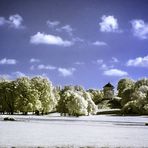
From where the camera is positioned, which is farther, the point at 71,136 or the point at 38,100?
the point at 38,100

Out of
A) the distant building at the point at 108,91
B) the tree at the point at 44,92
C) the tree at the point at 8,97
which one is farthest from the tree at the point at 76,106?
the distant building at the point at 108,91

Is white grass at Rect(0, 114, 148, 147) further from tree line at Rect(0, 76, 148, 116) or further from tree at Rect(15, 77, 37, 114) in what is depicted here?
tree line at Rect(0, 76, 148, 116)

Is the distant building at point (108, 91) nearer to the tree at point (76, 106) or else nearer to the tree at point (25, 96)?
the tree at point (76, 106)

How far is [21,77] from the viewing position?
118562 mm

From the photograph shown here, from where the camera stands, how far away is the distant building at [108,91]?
608 ft

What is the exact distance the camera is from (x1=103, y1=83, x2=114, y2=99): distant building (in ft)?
608

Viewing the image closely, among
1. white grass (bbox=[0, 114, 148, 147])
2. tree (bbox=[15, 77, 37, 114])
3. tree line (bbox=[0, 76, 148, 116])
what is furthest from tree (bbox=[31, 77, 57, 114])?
white grass (bbox=[0, 114, 148, 147])

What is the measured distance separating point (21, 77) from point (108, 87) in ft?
269

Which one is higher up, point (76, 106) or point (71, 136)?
point (76, 106)

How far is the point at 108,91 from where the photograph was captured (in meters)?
189

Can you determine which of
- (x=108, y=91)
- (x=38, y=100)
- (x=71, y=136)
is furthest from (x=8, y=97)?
(x=108, y=91)

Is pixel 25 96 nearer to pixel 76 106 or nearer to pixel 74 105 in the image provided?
pixel 74 105

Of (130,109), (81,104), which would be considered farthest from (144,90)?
(81,104)

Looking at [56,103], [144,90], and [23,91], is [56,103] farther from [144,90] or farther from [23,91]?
[144,90]
